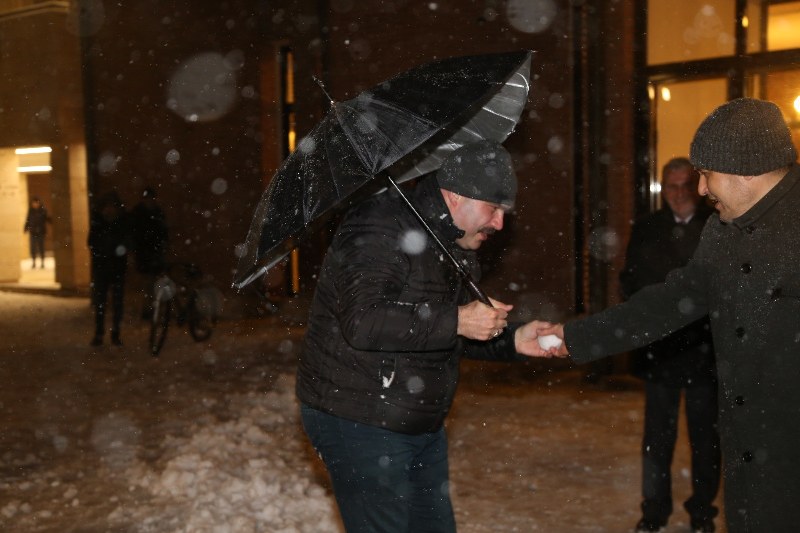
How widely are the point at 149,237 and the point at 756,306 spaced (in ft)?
36.3

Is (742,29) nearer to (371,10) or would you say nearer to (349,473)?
(371,10)

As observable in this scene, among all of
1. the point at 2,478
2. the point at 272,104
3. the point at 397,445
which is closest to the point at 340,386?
the point at 397,445

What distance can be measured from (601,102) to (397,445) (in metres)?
6.98

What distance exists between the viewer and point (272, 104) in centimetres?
1543

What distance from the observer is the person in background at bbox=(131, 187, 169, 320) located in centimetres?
1289

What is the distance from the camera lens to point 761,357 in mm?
3094

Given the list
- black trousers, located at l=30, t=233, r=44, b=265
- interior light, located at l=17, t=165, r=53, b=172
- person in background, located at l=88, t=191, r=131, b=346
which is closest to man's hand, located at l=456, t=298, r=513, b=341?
person in background, located at l=88, t=191, r=131, b=346

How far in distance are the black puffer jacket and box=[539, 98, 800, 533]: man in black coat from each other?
3.20 feet

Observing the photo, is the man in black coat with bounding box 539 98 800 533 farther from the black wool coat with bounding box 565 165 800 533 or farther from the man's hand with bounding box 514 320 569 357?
the man's hand with bounding box 514 320 569 357

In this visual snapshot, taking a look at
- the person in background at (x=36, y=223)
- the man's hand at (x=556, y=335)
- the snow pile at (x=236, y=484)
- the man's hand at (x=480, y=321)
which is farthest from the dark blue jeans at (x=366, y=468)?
the person in background at (x=36, y=223)

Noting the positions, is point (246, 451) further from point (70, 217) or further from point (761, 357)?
point (70, 217)

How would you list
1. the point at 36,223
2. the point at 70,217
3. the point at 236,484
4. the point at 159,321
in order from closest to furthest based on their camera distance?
the point at 236,484
the point at 159,321
the point at 70,217
the point at 36,223

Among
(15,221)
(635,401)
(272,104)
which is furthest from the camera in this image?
(15,221)

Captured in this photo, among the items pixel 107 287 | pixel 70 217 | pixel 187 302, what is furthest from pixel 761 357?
pixel 70 217
